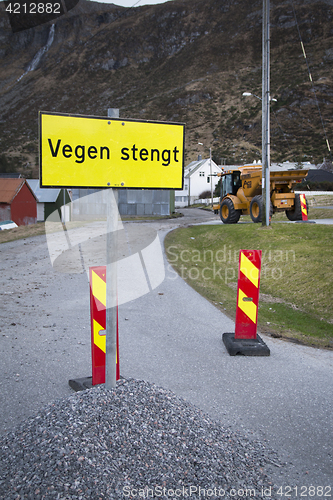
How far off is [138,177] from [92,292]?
135 centimetres

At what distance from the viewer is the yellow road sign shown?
3209 millimetres

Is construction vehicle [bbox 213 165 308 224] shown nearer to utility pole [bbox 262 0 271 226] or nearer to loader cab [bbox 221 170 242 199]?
loader cab [bbox 221 170 242 199]

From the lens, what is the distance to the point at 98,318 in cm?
414

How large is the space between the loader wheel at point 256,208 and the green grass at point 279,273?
2.45 meters

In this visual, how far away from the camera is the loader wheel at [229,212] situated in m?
20.9

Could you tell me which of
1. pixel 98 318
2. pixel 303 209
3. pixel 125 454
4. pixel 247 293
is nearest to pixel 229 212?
pixel 303 209

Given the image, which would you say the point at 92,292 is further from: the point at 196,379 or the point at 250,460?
the point at 250,460

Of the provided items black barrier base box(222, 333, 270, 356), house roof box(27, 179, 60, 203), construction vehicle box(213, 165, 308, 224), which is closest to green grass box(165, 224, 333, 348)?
black barrier base box(222, 333, 270, 356)

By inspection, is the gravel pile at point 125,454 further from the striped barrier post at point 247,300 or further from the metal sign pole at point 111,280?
the striped barrier post at point 247,300

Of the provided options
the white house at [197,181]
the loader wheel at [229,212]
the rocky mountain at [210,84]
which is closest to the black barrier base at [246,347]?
the loader wheel at [229,212]

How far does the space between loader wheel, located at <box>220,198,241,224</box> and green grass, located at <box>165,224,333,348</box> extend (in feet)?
12.9

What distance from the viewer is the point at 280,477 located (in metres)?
2.92

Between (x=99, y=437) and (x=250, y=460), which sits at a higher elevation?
(x=99, y=437)

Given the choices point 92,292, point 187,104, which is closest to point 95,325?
point 92,292
